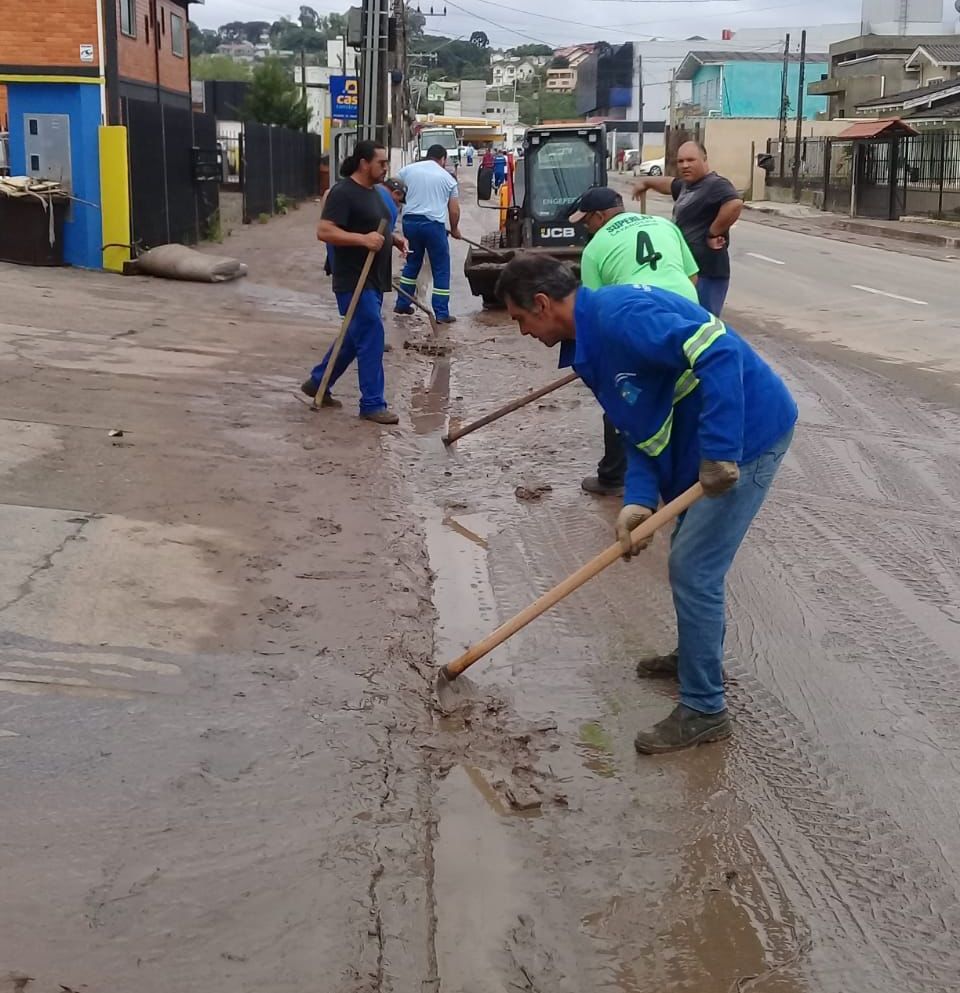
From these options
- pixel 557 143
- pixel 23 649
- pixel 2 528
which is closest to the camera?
pixel 23 649

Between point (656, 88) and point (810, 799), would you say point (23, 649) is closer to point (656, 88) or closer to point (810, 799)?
point (810, 799)

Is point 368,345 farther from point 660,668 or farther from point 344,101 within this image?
point 344,101

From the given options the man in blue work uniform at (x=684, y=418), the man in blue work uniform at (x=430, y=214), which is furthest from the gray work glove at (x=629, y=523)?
the man in blue work uniform at (x=430, y=214)

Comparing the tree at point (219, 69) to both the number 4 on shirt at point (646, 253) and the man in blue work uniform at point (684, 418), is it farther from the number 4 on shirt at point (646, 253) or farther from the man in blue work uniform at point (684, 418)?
the man in blue work uniform at point (684, 418)

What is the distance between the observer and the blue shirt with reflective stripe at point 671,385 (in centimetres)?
382

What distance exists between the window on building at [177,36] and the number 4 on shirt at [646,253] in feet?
60.3

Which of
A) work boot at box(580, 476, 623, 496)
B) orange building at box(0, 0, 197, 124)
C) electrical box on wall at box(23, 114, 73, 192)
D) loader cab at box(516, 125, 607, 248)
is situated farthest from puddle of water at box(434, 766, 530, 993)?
orange building at box(0, 0, 197, 124)

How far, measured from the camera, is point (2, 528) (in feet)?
18.4

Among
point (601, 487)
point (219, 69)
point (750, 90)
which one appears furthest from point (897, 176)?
point (219, 69)

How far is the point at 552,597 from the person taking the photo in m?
4.36

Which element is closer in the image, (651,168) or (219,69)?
(651,168)

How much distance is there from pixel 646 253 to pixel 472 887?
3256mm

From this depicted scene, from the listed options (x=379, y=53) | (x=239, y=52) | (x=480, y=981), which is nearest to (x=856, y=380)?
(x=480, y=981)

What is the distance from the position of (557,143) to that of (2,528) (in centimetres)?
1192
